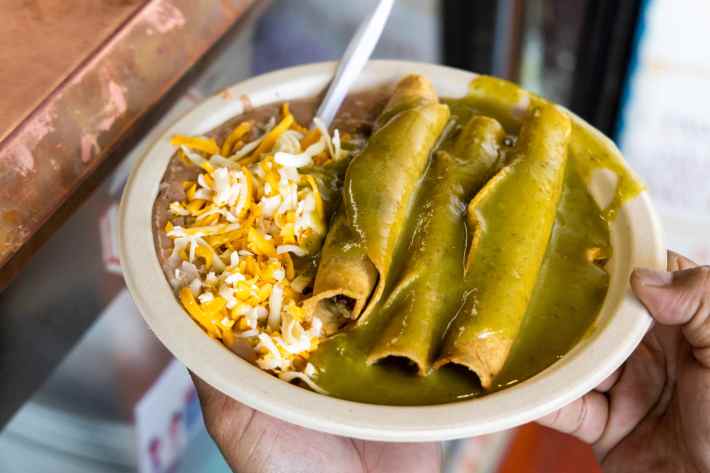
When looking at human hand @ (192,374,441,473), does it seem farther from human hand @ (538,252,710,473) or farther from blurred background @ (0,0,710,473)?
human hand @ (538,252,710,473)

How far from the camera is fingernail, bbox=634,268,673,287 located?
1.08 metres

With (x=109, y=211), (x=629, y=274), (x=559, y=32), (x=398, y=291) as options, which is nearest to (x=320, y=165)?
(x=398, y=291)

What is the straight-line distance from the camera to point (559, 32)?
8.71 ft

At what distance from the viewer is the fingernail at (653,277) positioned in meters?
1.08

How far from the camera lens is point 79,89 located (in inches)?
49.1

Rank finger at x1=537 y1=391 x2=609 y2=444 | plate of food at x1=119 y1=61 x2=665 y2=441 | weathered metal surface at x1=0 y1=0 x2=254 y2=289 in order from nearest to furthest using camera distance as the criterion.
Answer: plate of food at x1=119 y1=61 x2=665 y2=441, weathered metal surface at x1=0 y1=0 x2=254 y2=289, finger at x1=537 y1=391 x2=609 y2=444

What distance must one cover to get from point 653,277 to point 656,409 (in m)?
0.45

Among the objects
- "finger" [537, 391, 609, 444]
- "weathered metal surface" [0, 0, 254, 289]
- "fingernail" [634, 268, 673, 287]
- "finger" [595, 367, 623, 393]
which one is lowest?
"finger" [537, 391, 609, 444]

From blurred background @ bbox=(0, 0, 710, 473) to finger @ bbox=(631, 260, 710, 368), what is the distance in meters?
0.76

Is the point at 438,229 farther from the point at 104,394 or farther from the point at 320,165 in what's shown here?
the point at 104,394

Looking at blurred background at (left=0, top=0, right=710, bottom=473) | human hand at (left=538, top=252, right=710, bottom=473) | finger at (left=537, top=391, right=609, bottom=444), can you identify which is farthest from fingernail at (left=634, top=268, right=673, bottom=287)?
blurred background at (left=0, top=0, right=710, bottom=473)

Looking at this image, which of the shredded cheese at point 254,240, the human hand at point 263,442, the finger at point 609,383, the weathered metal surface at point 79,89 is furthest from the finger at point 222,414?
the finger at point 609,383

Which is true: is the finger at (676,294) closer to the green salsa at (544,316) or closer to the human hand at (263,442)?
the green salsa at (544,316)

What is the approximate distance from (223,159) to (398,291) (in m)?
0.39
